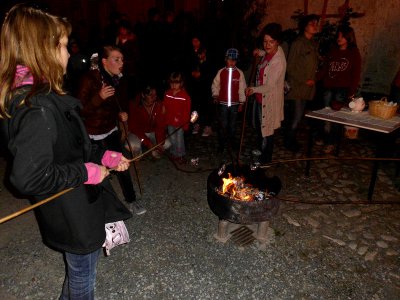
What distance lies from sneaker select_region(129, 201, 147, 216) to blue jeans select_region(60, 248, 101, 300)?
7.97 feet

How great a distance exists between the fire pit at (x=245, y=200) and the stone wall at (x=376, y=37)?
23.4 feet

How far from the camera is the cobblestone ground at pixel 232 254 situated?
11.8ft

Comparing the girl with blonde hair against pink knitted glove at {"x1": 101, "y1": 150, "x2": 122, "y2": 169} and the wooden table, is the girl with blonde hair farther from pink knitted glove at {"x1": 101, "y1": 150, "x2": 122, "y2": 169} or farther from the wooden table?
the wooden table

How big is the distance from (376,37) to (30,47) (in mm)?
10140

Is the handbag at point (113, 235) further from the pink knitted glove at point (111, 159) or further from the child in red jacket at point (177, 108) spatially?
the child in red jacket at point (177, 108)

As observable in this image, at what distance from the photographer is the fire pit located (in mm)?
3717

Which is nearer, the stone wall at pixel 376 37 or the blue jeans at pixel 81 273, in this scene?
the blue jeans at pixel 81 273

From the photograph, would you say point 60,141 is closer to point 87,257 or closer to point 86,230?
point 86,230

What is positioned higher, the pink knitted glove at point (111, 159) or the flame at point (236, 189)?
the pink knitted glove at point (111, 159)

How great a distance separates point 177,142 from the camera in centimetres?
668

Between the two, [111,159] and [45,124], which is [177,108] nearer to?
[111,159]

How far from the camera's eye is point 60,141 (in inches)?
76.3

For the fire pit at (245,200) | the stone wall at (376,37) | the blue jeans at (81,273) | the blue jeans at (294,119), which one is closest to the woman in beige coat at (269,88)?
the blue jeans at (294,119)

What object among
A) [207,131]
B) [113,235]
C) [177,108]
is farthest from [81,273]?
[207,131]
